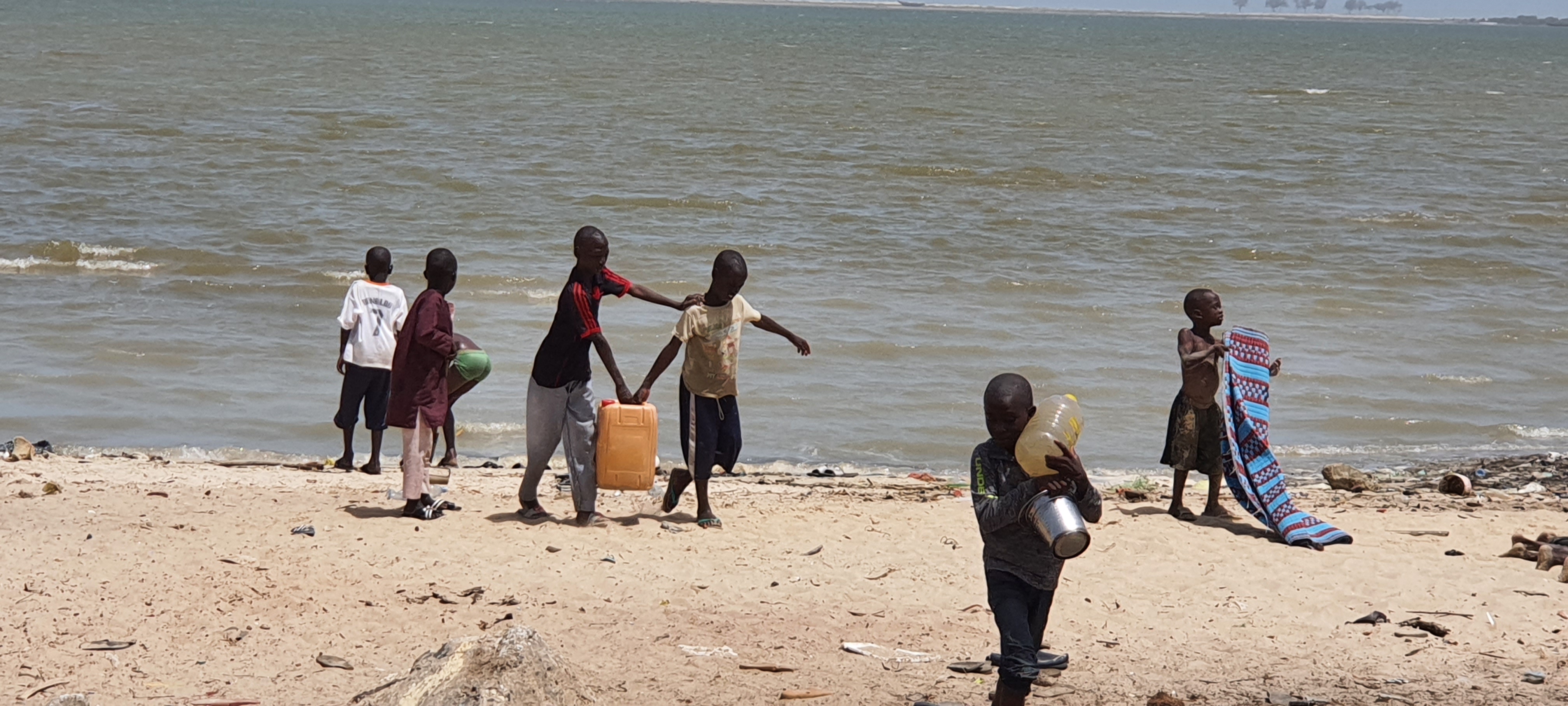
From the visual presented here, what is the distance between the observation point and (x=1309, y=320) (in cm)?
1436

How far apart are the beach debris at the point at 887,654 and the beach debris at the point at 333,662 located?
5.64 feet

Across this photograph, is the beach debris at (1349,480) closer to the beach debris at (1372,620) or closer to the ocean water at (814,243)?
the ocean water at (814,243)

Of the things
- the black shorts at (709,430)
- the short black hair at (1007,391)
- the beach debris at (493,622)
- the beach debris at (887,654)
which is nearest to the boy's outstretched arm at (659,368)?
the black shorts at (709,430)

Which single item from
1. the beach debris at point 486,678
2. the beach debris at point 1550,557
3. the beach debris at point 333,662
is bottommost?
the beach debris at point 333,662

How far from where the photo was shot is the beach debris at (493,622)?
17.8 ft

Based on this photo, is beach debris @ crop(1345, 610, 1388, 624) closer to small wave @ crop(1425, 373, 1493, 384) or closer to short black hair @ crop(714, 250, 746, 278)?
short black hair @ crop(714, 250, 746, 278)

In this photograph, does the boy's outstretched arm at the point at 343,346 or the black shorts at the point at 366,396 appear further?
the black shorts at the point at 366,396

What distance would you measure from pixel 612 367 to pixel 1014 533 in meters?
2.60

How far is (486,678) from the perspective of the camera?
4191 millimetres

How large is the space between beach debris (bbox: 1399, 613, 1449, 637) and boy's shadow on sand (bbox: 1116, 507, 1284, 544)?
1237 millimetres

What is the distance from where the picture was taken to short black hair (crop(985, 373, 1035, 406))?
13.7ft

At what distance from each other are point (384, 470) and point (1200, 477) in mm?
4874

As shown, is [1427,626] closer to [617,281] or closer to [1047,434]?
[1047,434]

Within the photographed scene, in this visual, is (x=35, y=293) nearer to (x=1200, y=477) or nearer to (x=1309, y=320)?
(x=1200, y=477)
